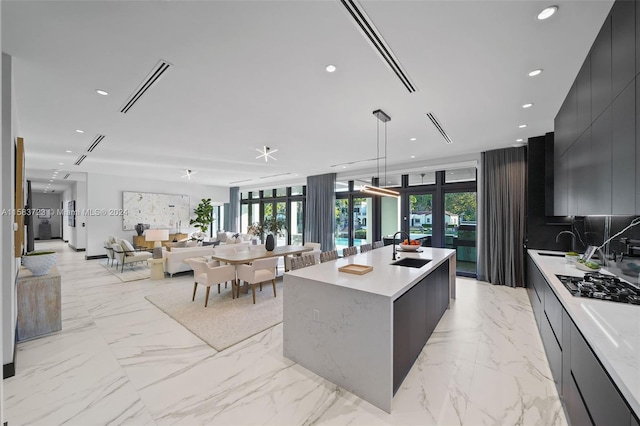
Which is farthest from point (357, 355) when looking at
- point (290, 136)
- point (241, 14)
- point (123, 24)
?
point (290, 136)

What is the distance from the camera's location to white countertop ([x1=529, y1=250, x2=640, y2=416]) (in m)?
1.08

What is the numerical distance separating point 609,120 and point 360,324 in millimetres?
2333

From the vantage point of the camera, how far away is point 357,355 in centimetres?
216

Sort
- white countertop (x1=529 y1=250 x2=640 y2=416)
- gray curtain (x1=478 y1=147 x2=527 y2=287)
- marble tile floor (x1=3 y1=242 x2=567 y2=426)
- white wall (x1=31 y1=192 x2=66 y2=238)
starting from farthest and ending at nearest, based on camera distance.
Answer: white wall (x1=31 y1=192 x2=66 y2=238), gray curtain (x1=478 y1=147 x2=527 y2=287), marble tile floor (x1=3 y1=242 x2=567 y2=426), white countertop (x1=529 y1=250 x2=640 y2=416)

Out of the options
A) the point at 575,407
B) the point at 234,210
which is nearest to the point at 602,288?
the point at 575,407

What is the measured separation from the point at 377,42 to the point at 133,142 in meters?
4.78

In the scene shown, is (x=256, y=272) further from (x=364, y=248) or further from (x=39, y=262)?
(x=39, y=262)

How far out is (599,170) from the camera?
2.07 meters

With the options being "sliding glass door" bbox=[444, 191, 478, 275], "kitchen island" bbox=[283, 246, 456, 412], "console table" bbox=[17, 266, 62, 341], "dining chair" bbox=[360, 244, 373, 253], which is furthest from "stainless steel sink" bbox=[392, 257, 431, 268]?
"console table" bbox=[17, 266, 62, 341]

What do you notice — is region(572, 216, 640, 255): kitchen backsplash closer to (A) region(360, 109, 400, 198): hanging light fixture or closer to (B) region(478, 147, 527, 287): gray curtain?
(B) region(478, 147, 527, 287): gray curtain

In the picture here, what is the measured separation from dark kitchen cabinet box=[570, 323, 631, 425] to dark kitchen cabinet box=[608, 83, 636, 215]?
2.91ft

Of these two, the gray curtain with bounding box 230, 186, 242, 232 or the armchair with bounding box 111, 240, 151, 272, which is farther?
the gray curtain with bounding box 230, 186, 242, 232

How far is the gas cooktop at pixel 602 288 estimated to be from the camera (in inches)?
74.7

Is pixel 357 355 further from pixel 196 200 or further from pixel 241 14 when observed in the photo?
pixel 196 200
